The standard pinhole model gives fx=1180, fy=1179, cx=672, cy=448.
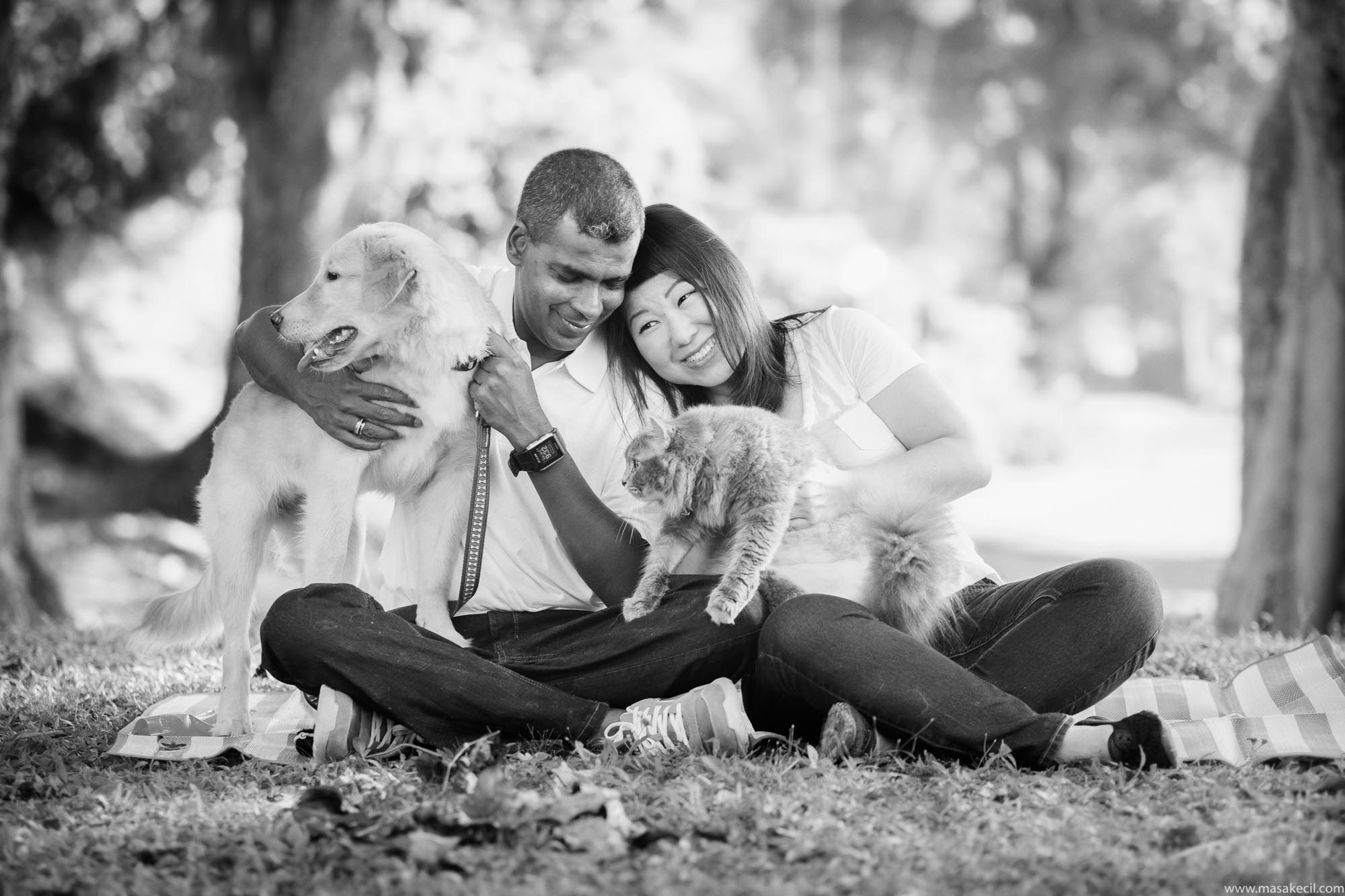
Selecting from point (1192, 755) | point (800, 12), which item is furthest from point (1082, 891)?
point (800, 12)

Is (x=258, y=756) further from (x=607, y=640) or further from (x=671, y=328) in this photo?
(x=671, y=328)

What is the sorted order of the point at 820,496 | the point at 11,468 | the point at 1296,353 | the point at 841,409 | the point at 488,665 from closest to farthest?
the point at 488,665 < the point at 820,496 < the point at 841,409 < the point at 1296,353 < the point at 11,468

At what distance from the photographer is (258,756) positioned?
3475 millimetres

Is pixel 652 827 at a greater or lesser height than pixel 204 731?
greater

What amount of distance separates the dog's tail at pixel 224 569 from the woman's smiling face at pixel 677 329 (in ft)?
4.64

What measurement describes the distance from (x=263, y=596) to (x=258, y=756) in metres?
1.46

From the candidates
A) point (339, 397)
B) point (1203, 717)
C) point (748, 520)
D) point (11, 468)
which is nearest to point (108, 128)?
point (11, 468)

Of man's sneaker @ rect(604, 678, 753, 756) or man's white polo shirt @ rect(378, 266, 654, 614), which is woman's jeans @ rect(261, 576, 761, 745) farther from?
man's white polo shirt @ rect(378, 266, 654, 614)

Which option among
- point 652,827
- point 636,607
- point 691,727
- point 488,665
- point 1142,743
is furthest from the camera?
point 636,607

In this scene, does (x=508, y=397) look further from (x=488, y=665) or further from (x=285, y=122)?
(x=285, y=122)

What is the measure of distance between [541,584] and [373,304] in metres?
1.09

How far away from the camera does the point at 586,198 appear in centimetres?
394

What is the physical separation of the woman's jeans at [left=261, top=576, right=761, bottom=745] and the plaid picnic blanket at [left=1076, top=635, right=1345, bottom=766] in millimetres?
1255

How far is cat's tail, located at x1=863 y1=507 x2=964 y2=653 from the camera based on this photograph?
356cm
